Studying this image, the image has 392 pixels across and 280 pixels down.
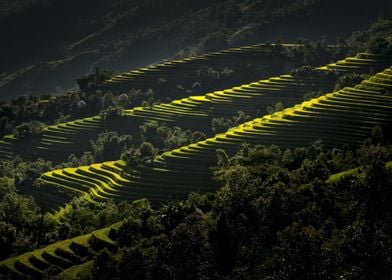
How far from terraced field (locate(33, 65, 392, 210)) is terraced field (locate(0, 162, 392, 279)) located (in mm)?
28563

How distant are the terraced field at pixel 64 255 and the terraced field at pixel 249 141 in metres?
28.6

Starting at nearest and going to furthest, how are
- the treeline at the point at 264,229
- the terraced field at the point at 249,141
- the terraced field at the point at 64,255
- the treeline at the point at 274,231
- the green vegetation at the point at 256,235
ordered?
the treeline at the point at 274,231, the treeline at the point at 264,229, the green vegetation at the point at 256,235, the terraced field at the point at 64,255, the terraced field at the point at 249,141

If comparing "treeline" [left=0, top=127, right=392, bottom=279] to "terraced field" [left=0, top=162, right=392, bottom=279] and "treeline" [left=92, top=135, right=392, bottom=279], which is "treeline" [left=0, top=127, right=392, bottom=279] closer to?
"treeline" [left=92, top=135, right=392, bottom=279]

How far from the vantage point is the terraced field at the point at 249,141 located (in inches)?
5404

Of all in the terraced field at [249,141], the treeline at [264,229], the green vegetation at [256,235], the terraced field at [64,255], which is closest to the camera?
the treeline at [264,229]

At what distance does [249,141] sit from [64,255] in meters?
57.6

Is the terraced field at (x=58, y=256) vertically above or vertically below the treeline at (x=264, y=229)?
below

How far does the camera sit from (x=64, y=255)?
105 m

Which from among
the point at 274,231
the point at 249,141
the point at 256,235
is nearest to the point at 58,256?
the point at 256,235

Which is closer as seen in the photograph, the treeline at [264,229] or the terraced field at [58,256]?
the treeline at [264,229]

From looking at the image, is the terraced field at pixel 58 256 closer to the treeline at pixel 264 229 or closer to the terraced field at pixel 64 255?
the terraced field at pixel 64 255

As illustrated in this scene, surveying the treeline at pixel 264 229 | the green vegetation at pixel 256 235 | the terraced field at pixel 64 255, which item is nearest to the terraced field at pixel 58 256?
the terraced field at pixel 64 255

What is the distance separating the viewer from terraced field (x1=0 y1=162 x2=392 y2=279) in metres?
103

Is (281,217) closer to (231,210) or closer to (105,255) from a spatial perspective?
(231,210)
